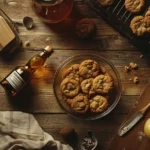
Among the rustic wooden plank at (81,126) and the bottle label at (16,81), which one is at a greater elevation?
the bottle label at (16,81)

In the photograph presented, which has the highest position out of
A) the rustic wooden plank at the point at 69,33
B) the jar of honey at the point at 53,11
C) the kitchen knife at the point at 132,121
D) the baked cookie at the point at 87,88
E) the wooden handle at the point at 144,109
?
the jar of honey at the point at 53,11

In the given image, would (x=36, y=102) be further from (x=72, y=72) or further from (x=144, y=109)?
(x=144, y=109)

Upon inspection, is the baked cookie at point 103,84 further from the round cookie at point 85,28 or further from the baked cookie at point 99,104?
the round cookie at point 85,28

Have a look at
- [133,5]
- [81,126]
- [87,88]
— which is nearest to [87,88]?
[87,88]

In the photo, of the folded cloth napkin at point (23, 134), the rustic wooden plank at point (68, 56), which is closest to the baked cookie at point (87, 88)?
the rustic wooden plank at point (68, 56)

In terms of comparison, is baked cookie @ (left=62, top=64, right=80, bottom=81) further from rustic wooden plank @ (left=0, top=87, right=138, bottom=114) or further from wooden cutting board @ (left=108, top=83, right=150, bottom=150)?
wooden cutting board @ (left=108, top=83, right=150, bottom=150)

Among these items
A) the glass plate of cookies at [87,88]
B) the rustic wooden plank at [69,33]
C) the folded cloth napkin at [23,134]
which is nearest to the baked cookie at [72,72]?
the glass plate of cookies at [87,88]

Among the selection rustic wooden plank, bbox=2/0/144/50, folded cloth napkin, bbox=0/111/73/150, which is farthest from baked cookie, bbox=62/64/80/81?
folded cloth napkin, bbox=0/111/73/150
